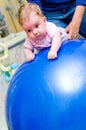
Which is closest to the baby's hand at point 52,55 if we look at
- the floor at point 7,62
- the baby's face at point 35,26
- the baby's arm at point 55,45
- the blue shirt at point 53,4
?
the baby's arm at point 55,45

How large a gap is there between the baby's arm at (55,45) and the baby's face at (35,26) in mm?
53

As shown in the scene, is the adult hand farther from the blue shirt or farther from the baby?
the blue shirt

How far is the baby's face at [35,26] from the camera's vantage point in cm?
113

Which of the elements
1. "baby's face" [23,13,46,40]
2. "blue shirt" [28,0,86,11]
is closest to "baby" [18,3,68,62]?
"baby's face" [23,13,46,40]

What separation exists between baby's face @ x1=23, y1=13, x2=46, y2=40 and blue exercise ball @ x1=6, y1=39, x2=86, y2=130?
0.15 meters

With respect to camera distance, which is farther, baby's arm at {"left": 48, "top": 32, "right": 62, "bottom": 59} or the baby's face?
the baby's face

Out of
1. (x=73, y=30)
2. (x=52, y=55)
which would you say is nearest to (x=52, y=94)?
(x=52, y=55)

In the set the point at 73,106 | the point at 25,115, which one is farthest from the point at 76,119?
the point at 25,115

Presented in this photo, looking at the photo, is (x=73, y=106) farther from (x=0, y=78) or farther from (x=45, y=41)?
(x=0, y=78)

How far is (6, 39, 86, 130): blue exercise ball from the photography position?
0.89m

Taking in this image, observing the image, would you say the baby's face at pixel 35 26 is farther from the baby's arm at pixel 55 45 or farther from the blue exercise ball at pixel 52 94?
the blue exercise ball at pixel 52 94

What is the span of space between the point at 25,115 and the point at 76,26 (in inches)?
19.3

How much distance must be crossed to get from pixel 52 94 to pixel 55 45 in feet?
Answer: 0.74

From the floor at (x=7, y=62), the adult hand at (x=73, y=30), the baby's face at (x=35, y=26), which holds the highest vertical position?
the baby's face at (x=35, y=26)
